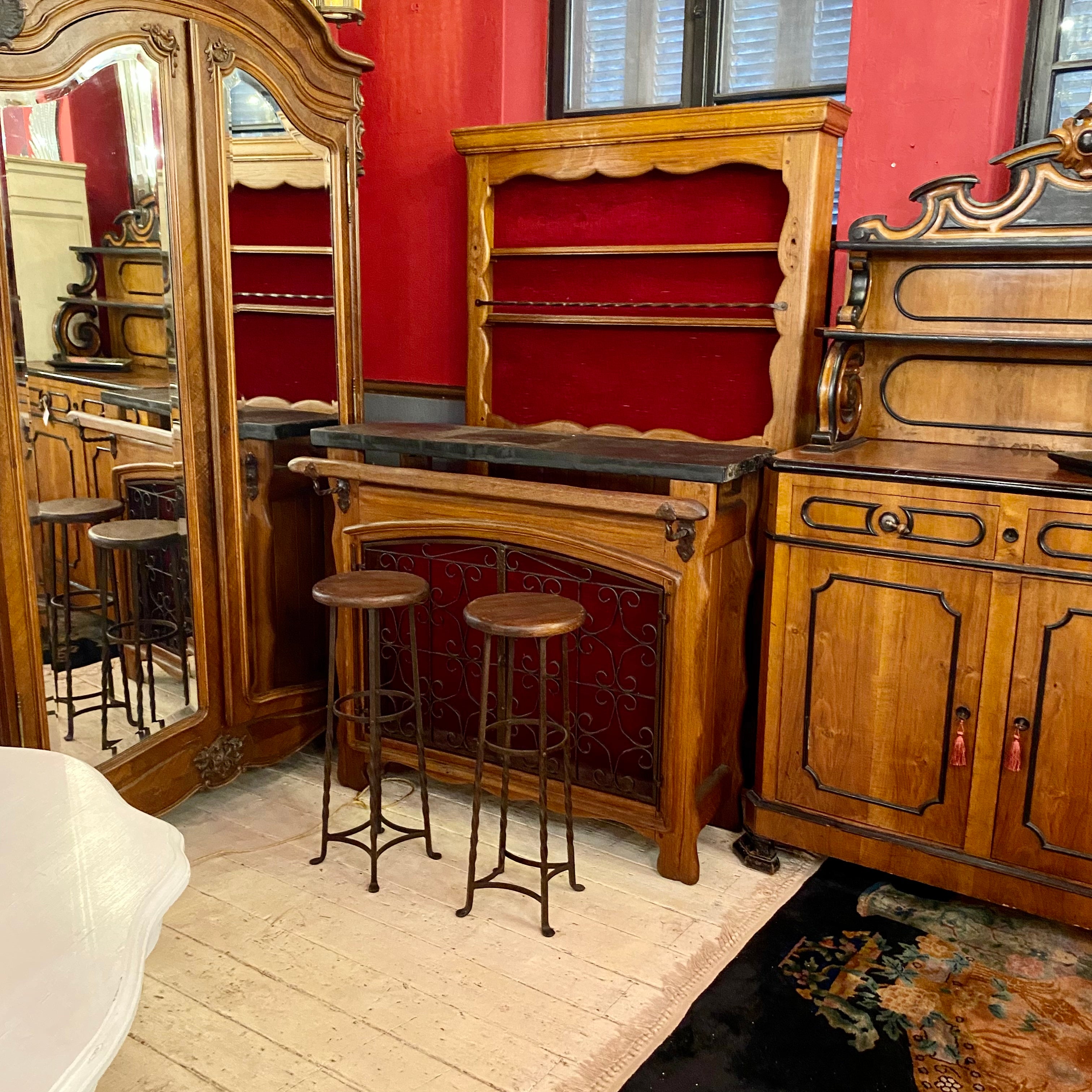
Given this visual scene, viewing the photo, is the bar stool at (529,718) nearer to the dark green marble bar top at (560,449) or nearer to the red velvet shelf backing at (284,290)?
the dark green marble bar top at (560,449)

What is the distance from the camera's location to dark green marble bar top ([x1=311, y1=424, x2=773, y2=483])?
8.63 feet

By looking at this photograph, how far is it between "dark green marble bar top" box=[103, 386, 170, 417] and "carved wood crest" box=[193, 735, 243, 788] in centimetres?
97

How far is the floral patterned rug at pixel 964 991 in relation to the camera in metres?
2.10

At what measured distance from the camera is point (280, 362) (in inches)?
125

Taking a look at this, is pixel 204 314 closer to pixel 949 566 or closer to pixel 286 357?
pixel 286 357

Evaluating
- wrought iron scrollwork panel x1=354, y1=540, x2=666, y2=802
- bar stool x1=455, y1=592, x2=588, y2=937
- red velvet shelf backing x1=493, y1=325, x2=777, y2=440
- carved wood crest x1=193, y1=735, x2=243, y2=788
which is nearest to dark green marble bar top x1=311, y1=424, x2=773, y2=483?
red velvet shelf backing x1=493, y1=325, x2=777, y2=440

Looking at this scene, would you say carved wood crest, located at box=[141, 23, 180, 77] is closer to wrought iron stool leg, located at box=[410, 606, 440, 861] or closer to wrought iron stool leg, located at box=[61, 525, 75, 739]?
wrought iron stool leg, located at box=[61, 525, 75, 739]

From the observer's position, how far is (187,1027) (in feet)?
7.14

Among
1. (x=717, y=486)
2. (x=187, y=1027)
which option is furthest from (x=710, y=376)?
(x=187, y=1027)

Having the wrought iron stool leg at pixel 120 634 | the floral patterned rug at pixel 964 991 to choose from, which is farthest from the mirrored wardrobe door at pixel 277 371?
the floral patterned rug at pixel 964 991

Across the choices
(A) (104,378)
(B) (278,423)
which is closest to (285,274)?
(B) (278,423)

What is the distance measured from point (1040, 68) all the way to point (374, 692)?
252 cm

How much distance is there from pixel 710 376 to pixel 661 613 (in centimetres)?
96

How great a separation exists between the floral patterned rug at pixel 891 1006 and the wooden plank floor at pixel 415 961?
0.29ft
